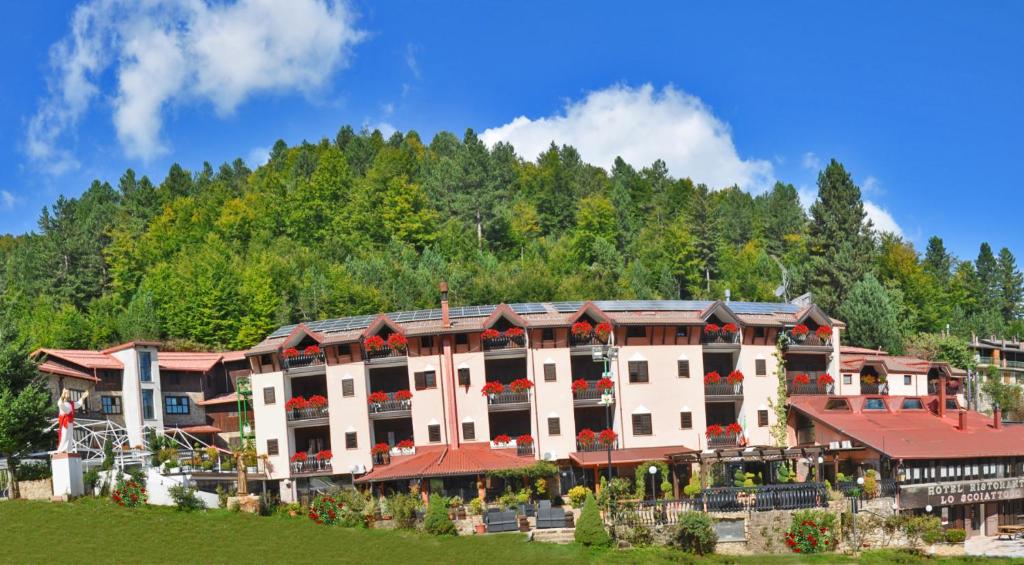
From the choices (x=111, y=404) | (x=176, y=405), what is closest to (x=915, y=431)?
(x=176, y=405)

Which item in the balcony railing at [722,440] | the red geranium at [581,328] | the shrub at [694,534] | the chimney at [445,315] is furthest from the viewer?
the balcony railing at [722,440]

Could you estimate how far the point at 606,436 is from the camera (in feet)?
183

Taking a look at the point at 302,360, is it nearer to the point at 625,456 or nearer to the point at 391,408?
the point at 391,408

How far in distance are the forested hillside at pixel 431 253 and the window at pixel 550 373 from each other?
85.8ft

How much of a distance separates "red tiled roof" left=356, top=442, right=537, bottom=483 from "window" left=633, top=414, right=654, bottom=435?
7.11 m

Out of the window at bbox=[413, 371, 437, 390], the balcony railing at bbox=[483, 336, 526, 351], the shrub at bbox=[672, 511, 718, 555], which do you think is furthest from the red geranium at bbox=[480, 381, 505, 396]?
the shrub at bbox=[672, 511, 718, 555]

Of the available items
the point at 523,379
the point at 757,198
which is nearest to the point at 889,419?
the point at 523,379

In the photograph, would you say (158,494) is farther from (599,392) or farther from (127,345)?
(599,392)

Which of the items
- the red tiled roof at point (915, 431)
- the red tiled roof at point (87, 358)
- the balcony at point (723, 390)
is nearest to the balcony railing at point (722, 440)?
the balcony at point (723, 390)

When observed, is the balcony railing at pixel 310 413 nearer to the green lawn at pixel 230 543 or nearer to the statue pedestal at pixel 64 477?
the green lawn at pixel 230 543

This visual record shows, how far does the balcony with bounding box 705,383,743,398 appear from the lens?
60406 mm

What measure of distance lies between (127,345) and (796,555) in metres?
42.9

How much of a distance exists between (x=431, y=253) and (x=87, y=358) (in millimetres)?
36939

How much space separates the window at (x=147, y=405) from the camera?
66.5 metres
